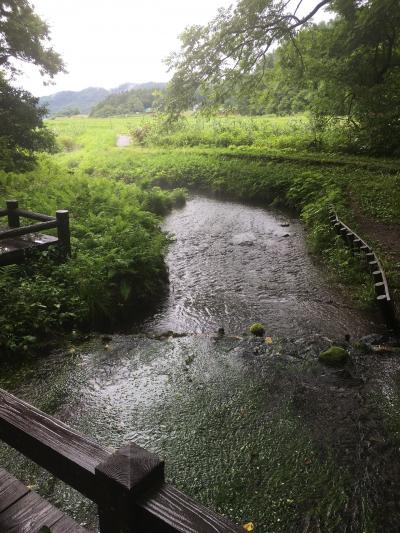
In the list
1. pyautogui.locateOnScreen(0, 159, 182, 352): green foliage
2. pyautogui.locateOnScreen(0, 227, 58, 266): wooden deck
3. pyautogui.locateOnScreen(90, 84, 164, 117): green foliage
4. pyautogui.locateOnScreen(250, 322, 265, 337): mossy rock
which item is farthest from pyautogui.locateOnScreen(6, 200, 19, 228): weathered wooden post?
pyautogui.locateOnScreen(90, 84, 164, 117): green foliage

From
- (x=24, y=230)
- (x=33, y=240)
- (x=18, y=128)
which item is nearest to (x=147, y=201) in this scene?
(x=18, y=128)

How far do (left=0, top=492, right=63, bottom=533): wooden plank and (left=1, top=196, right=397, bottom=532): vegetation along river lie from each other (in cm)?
172

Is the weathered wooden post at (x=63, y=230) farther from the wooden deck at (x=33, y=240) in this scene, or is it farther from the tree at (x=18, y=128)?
the tree at (x=18, y=128)

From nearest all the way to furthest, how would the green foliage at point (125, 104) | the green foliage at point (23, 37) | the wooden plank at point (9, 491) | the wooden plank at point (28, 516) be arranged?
the wooden plank at point (28, 516) < the wooden plank at point (9, 491) < the green foliage at point (23, 37) < the green foliage at point (125, 104)

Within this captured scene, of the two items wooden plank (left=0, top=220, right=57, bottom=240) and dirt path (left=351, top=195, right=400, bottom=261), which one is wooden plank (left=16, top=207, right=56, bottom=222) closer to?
wooden plank (left=0, top=220, right=57, bottom=240)

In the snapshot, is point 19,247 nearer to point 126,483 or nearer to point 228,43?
point 126,483

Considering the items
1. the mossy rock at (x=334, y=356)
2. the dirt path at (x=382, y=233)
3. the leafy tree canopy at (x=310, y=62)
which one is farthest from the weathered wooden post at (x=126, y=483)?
the leafy tree canopy at (x=310, y=62)

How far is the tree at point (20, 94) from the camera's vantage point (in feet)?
51.3

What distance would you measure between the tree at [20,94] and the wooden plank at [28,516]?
1590cm

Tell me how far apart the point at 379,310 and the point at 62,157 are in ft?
75.9

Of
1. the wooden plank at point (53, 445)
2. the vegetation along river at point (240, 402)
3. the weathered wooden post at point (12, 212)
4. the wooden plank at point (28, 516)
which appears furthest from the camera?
the weathered wooden post at point (12, 212)

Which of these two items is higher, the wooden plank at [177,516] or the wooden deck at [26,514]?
the wooden plank at [177,516]

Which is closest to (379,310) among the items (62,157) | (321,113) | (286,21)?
(286,21)

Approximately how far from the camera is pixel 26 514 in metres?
2.23
